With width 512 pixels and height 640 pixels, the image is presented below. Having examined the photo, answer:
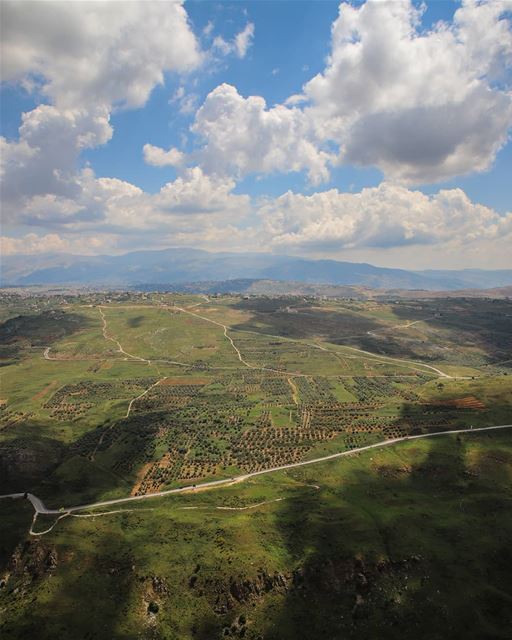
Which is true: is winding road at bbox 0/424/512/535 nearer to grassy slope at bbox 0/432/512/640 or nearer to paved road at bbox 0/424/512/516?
paved road at bbox 0/424/512/516

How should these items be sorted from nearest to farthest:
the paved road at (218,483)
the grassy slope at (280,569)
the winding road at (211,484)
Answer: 1. the grassy slope at (280,569)
2. the winding road at (211,484)
3. the paved road at (218,483)

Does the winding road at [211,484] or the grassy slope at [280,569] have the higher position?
the grassy slope at [280,569]

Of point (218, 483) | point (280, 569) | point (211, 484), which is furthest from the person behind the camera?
point (218, 483)

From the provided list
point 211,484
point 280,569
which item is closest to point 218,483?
point 211,484

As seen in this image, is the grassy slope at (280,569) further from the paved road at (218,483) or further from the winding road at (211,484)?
the paved road at (218,483)

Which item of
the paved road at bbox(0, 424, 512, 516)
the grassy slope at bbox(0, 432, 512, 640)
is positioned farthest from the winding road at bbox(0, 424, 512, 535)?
the grassy slope at bbox(0, 432, 512, 640)

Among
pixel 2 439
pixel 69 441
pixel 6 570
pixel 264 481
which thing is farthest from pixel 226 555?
pixel 2 439

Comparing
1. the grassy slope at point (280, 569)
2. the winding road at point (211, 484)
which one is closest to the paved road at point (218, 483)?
the winding road at point (211, 484)

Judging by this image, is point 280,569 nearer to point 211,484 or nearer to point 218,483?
point 218,483

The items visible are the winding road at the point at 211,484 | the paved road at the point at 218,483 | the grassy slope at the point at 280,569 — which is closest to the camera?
the grassy slope at the point at 280,569

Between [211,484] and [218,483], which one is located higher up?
[218,483]

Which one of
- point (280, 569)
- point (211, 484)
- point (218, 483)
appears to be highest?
point (280, 569)

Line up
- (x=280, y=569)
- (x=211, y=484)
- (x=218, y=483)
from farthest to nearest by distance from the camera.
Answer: (x=218, y=483) < (x=211, y=484) < (x=280, y=569)
